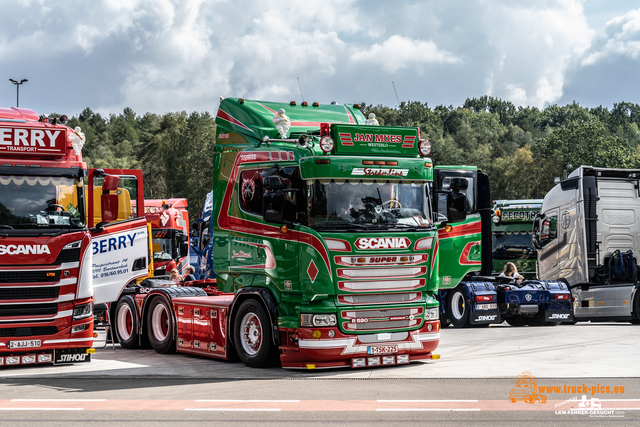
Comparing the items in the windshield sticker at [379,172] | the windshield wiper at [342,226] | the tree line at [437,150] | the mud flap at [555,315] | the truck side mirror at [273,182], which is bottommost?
the mud flap at [555,315]

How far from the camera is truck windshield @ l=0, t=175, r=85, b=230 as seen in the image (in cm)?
1241

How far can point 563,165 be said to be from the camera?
73562 mm

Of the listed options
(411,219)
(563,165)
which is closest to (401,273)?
(411,219)

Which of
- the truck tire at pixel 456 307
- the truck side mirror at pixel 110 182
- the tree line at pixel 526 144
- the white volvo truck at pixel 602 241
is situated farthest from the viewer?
the tree line at pixel 526 144

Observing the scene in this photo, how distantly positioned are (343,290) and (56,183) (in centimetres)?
511

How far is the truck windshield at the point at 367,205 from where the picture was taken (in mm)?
11273

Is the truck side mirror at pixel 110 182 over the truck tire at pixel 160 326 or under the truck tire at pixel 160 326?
over

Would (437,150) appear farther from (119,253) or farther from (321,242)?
(321,242)

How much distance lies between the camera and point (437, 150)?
290ft

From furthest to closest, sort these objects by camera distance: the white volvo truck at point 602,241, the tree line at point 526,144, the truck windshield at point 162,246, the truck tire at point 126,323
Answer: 1. the tree line at point 526,144
2. the truck windshield at point 162,246
3. the white volvo truck at point 602,241
4. the truck tire at point 126,323

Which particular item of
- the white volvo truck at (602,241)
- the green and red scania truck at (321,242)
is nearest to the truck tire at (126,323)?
the green and red scania truck at (321,242)

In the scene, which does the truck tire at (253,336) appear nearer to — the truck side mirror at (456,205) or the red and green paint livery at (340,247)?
the red and green paint livery at (340,247)

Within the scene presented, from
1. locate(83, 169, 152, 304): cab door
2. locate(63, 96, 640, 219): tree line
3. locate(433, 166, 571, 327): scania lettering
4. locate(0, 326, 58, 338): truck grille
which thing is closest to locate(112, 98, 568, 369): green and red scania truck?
locate(0, 326, 58, 338): truck grille

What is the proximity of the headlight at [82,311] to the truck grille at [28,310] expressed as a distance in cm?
32
